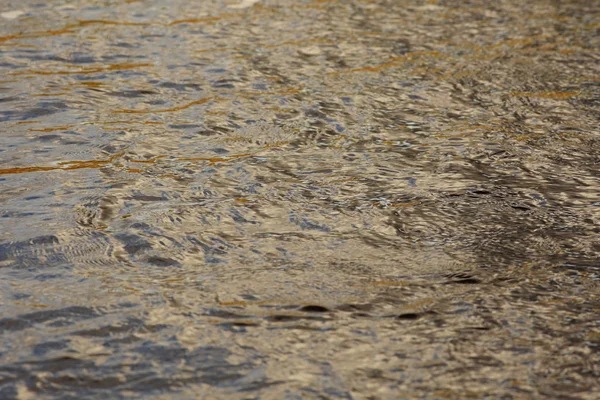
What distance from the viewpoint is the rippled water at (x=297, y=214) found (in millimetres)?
1824

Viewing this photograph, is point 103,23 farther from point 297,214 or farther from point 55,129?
point 297,214

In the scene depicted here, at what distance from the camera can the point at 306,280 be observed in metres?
2.17

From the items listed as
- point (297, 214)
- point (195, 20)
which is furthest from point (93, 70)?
point (297, 214)

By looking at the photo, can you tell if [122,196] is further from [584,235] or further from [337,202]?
[584,235]

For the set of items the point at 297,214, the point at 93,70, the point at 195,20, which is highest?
the point at 195,20

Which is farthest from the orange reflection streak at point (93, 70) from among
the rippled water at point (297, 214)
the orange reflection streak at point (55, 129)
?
the orange reflection streak at point (55, 129)

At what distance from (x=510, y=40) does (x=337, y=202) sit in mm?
2409

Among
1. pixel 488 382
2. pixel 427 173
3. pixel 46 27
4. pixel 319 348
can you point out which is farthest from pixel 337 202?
pixel 46 27

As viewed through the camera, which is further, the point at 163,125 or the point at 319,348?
the point at 163,125

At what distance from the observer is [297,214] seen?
8.47ft

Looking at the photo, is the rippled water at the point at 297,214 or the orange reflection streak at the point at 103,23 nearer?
the rippled water at the point at 297,214

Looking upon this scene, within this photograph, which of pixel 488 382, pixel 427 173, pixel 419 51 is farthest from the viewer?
pixel 419 51

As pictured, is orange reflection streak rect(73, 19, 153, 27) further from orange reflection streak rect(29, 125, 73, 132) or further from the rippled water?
orange reflection streak rect(29, 125, 73, 132)

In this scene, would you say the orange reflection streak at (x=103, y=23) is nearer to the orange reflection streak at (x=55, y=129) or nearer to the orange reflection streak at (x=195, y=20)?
the orange reflection streak at (x=195, y=20)
